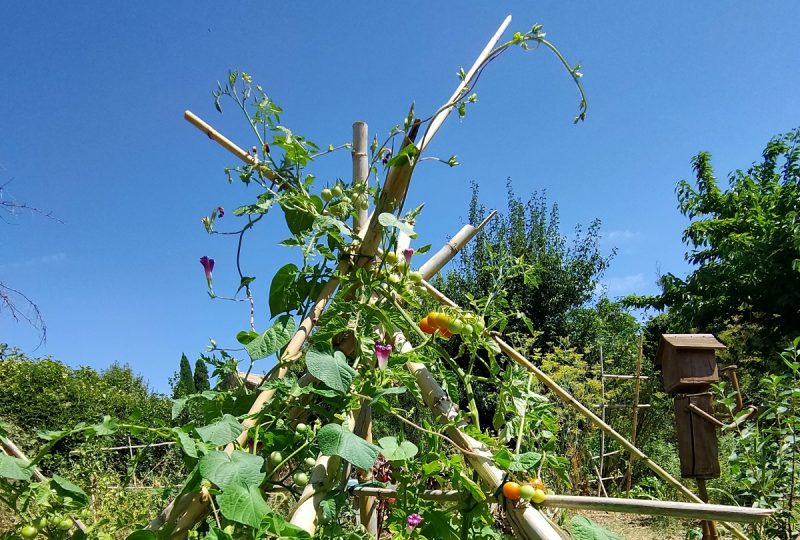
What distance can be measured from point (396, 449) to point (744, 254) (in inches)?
395

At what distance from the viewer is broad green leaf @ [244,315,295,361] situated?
100 cm

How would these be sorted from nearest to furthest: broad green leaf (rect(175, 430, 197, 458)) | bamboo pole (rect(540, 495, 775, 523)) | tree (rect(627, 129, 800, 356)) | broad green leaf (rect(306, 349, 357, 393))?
bamboo pole (rect(540, 495, 775, 523)), broad green leaf (rect(175, 430, 197, 458)), broad green leaf (rect(306, 349, 357, 393)), tree (rect(627, 129, 800, 356))

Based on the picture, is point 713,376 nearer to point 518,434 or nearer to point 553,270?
point 518,434

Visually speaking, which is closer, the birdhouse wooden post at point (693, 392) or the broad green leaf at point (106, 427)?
the broad green leaf at point (106, 427)

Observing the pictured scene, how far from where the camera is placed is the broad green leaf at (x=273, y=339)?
999 mm

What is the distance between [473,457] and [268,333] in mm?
450

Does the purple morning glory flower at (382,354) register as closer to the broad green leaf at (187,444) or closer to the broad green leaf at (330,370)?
the broad green leaf at (330,370)

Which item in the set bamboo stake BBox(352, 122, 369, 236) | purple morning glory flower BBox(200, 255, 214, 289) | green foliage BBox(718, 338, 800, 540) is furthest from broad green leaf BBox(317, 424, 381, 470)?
green foliage BBox(718, 338, 800, 540)

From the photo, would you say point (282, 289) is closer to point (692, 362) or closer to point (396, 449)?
point (396, 449)

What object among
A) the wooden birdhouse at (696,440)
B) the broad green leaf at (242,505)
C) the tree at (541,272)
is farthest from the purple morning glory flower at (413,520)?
the tree at (541,272)

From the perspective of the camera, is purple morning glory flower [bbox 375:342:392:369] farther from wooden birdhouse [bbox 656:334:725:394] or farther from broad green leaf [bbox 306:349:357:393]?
wooden birdhouse [bbox 656:334:725:394]

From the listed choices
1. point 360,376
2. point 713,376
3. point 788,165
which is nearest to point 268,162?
point 360,376

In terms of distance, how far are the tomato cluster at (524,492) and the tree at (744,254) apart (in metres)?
9.02

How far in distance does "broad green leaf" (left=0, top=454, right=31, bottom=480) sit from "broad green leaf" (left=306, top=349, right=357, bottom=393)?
1.56 ft
